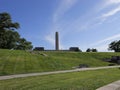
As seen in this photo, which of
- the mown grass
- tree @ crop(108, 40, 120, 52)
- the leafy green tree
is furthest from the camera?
tree @ crop(108, 40, 120, 52)

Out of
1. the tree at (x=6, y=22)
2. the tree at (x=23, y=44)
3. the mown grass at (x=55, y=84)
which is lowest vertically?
the mown grass at (x=55, y=84)

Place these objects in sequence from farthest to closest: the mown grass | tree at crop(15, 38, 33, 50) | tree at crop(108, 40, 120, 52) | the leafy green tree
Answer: tree at crop(108, 40, 120, 52), tree at crop(15, 38, 33, 50), the leafy green tree, the mown grass

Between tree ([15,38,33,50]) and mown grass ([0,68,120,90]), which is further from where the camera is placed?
tree ([15,38,33,50])

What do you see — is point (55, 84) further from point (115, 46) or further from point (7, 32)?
point (115, 46)

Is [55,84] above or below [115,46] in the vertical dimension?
below

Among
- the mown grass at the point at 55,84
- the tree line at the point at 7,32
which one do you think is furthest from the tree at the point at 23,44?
the mown grass at the point at 55,84

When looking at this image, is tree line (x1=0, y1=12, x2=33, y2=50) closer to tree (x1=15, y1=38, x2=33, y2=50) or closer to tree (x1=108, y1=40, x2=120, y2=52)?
tree (x1=15, y1=38, x2=33, y2=50)

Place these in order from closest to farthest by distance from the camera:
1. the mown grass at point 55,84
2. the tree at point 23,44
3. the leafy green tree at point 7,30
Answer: the mown grass at point 55,84 < the leafy green tree at point 7,30 < the tree at point 23,44

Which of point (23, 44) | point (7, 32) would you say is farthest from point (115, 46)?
point (7, 32)

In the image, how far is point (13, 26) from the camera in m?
73.5

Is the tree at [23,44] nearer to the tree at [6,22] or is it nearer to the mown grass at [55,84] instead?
the tree at [6,22]

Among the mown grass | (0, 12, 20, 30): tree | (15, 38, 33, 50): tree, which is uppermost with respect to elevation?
(0, 12, 20, 30): tree

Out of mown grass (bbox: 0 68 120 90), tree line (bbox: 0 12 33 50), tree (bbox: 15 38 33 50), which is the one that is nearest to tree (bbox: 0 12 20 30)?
tree line (bbox: 0 12 33 50)

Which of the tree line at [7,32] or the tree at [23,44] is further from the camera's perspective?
the tree at [23,44]
